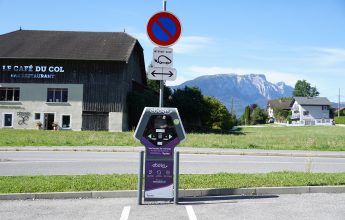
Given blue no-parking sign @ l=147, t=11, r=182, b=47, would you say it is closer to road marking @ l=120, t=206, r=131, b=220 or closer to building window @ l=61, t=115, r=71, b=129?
road marking @ l=120, t=206, r=131, b=220

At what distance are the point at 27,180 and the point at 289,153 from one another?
47.3ft

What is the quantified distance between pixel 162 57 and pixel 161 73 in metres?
0.31

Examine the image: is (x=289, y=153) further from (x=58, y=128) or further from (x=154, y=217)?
(x=58, y=128)

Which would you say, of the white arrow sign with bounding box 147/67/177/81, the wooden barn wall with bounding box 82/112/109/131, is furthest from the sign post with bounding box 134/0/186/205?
the wooden barn wall with bounding box 82/112/109/131

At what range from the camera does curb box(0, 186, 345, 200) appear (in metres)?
7.98

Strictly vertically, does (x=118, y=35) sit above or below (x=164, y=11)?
above

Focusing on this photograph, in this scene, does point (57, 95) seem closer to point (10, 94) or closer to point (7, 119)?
point (10, 94)

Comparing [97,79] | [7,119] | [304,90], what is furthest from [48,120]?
[304,90]

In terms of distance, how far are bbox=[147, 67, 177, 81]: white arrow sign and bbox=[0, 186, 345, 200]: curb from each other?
227 centimetres

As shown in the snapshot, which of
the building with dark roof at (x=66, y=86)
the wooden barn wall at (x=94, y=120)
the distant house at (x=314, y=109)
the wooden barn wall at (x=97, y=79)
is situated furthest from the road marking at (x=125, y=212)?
the distant house at (x=314, y=109)

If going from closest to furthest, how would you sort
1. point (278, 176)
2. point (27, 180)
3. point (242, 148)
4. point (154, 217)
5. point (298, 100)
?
point (154, 217) → point (27, 180) → point (278, 176) → point (242, 148) → point (298, 100)

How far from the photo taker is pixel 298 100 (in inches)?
5108

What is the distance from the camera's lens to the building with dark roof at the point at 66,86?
48.0 metres

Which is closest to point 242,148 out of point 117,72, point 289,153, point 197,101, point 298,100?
point 289,153
